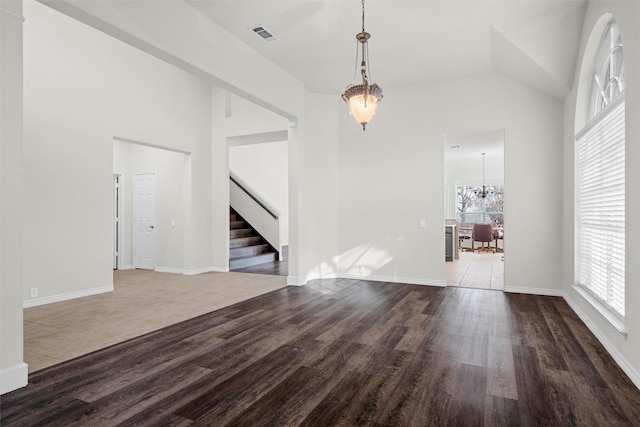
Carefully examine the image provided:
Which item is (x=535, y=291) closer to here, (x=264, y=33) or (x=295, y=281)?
(x=295, y=281)

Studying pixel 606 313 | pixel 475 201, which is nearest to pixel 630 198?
pixel 606 313

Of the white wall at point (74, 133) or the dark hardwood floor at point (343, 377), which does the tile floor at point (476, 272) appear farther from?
the white wall at point (74, 133)

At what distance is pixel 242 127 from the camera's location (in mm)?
7320

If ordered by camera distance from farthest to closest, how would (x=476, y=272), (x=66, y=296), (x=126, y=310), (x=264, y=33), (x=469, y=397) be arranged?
(x=476, y=272), (x=66, y=296), (x=126, y=310), (x=264, y=33), (x=469, y=397)

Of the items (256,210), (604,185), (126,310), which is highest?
(604,185)

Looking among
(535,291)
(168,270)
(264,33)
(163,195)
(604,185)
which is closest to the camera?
(604,185)

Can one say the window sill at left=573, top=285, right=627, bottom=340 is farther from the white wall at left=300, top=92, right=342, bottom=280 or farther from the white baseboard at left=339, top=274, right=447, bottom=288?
the white wall at left=300, top=92, right=342, bottom=280

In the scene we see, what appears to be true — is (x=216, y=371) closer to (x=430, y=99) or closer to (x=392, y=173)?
(x=392, y=173)

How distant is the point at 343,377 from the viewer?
267 cm

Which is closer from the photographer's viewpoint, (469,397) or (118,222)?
(469,397)

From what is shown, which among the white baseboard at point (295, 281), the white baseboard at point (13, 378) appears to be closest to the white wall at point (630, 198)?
the white baseboard at point (295, 281)

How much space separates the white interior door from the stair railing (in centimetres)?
229

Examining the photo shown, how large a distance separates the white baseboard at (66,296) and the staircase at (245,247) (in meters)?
2.53

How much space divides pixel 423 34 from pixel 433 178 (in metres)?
2.30
